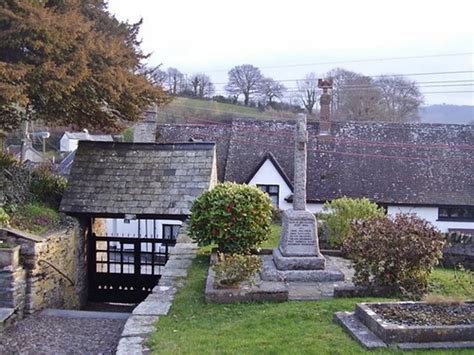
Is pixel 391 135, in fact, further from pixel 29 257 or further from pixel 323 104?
pixel 29 257

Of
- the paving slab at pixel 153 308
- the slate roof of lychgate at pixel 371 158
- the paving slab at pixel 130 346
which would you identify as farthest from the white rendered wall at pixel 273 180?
the paving slab at pixel 130 346

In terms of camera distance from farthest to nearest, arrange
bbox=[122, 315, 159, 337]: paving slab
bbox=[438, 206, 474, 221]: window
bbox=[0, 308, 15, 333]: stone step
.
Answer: bbox=[438, 206, 474, 221]: window, bbox=[0, 308, 15, 333]: stone step, bbox=[122, 315, 159, 337]: paving slab

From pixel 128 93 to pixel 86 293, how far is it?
5.51m

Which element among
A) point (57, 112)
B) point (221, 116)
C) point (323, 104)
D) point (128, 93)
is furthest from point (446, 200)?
point (221, 116)

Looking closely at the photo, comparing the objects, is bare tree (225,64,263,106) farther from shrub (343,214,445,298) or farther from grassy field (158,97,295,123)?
shrub (343,214,445,298)

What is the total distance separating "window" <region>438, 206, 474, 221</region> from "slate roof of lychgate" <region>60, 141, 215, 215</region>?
13.9 meters

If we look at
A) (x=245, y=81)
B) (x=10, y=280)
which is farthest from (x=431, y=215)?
(x=245, y=81)

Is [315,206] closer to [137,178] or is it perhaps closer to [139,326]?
[137,178]

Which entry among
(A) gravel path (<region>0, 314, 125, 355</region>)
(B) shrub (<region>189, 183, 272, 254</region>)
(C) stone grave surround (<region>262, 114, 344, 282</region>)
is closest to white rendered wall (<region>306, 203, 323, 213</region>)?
(B) shrub (<region>189, 183, 272, 254</region>)

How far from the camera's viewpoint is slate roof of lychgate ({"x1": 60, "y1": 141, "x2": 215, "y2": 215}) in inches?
492

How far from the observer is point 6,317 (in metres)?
8.16

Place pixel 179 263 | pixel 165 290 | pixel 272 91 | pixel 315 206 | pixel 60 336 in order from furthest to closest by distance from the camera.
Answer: pixel 272 91 → pixel 315 206 → pixel 179 263 → pixel 165 290 → pixel 60 336

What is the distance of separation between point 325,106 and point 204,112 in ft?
60.9

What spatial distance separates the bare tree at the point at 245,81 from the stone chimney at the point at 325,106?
2061 centimetres
